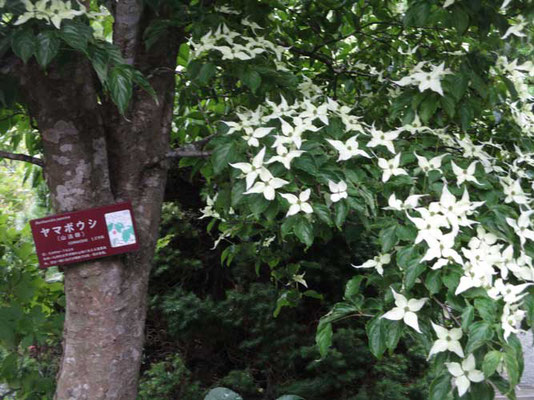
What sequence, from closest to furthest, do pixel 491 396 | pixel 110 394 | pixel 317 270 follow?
pixel 491 396
pixel 110 394
pixel 317 270

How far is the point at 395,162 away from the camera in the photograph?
163cm

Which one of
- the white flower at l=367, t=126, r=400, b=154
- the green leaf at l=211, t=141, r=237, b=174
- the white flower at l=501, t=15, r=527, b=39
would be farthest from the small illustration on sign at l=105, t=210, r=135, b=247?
the white flower at l=501, t=15, r=527, b=39

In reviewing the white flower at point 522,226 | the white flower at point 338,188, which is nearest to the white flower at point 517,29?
the white flower at point 522,226

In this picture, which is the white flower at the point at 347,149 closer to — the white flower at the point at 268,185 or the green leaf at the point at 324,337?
the white flower at the point at 268,185

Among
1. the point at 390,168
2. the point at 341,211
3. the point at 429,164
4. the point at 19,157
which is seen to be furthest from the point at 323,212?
the point at 19,157

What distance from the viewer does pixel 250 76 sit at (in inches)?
70.0

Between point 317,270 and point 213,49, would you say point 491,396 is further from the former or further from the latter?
point 317,270

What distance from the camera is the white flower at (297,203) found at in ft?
4.94

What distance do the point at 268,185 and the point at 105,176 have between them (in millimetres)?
663

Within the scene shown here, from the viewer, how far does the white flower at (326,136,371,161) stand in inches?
63.4

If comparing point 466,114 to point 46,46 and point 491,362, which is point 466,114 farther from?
point 46,46

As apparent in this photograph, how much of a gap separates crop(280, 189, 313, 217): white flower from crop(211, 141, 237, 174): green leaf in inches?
8.0

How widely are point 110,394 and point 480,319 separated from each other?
3.79ft

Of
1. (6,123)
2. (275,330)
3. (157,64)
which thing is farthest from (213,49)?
(275,330)
